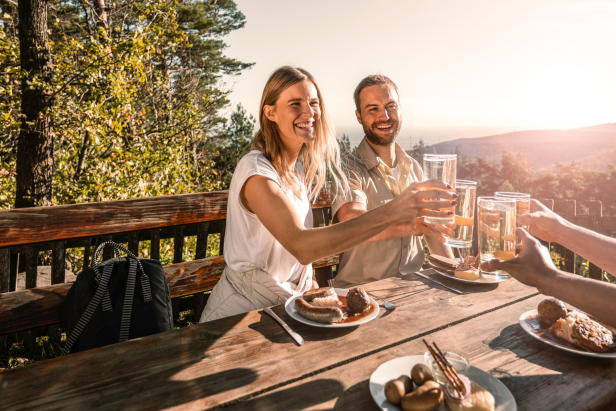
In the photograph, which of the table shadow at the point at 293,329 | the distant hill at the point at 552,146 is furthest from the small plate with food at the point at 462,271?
the distant hill at the point at 552,146

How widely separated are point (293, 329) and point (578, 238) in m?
1.13

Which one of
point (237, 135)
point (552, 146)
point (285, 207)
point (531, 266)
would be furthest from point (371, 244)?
point (237, 135)

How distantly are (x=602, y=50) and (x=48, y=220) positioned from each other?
11.6 metres

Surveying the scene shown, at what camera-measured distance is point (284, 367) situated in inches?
44.1

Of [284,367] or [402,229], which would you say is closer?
[284,367]

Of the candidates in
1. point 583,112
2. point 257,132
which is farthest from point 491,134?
point 257,132

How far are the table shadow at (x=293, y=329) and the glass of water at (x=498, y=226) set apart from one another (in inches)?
21.8

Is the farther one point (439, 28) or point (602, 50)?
point (439, 28)

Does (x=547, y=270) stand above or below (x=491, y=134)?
below

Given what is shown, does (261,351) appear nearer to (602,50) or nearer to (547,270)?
(547,270)

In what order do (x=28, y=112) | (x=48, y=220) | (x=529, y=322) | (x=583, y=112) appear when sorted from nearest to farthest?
(x=529, y=322) < (x=48, y=220) < (x=28, y=112) < (x=583, y=112)

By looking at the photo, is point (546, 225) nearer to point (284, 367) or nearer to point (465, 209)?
point (465, 209)

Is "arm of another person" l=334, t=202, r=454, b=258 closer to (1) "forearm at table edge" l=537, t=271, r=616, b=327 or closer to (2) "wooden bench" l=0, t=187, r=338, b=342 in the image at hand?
(2) "wooden bench" l=0, t=187, r=338, b=342

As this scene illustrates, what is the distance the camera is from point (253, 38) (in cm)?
1986
